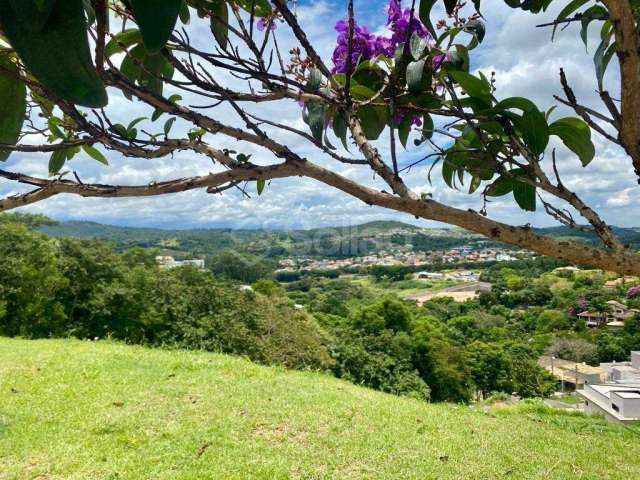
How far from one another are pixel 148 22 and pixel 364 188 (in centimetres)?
31

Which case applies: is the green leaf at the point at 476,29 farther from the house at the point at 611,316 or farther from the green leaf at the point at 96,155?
the house at the point at 611,316

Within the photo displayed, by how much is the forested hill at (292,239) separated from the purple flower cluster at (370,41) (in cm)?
4148

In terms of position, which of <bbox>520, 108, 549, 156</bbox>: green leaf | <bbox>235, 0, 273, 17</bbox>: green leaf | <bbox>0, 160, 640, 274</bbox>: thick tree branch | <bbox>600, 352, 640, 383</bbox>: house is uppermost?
<bbox>235, 0, 273, 17</bbox>: green leaf

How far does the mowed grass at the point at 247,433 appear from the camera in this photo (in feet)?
10.4

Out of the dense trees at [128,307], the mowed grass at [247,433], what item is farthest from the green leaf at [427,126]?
the dense trees at [128,307]

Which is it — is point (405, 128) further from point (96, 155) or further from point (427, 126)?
point (96, 155)

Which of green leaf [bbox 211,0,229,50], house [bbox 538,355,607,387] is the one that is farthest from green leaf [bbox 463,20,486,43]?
house [bbox 538,355,607,387]

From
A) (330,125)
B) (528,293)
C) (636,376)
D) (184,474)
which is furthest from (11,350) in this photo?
(528,293)

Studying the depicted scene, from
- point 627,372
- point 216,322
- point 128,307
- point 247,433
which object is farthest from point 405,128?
point 627,372

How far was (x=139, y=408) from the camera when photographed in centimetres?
420

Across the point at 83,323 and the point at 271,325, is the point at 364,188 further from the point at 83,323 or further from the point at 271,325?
the point at 83,323

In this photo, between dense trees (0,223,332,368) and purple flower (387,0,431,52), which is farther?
dense trees (0,223,332,368)

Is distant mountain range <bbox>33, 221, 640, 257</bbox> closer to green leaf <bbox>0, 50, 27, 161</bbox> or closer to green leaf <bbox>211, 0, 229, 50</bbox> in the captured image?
green leaf <bbox>211, 0, 229, 50</bbox>

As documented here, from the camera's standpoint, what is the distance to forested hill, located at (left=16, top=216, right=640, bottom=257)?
4438 cm
